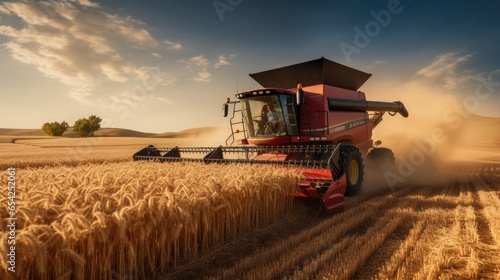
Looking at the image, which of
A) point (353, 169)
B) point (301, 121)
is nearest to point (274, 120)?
point (301, 121)

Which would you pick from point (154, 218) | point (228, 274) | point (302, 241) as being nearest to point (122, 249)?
point (154, 218)

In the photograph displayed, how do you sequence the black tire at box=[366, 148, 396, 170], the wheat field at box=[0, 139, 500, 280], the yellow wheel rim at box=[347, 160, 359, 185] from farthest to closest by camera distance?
the black tire at box=[366, 148, 396, 170], the yellow wheel rim at box=[347, 160, 359, 185], the wheat field at box=[0, 139, 500, 280]

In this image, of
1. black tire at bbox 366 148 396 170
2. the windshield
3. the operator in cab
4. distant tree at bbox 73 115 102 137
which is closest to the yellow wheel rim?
the windshield

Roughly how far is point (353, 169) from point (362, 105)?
2.82 m

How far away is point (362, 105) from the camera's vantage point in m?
8.08

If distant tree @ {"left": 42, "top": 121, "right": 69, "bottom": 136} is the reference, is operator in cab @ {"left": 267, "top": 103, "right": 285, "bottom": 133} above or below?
below

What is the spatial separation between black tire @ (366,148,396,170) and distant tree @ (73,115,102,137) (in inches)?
2248

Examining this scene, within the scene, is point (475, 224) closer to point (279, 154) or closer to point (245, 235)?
point (245, 235)

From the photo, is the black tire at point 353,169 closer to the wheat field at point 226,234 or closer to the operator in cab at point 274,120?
the wheat field at point 226,234

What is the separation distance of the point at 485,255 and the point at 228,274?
8.80 feet

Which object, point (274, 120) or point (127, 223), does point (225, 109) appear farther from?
point (127, 223)

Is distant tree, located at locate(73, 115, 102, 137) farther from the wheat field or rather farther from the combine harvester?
the wheat field

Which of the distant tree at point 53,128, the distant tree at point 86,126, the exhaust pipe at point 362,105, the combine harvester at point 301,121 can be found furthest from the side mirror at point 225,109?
the distant tree at point 53,128

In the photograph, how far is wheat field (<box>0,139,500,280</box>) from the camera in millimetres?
1853
